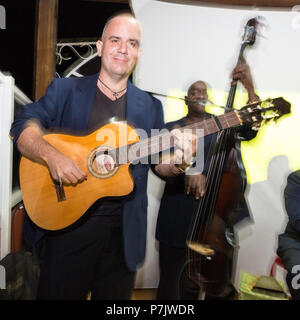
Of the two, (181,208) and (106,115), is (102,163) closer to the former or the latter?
(106,115)

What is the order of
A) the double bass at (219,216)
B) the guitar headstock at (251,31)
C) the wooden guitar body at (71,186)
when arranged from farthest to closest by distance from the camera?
the guitar headstock at (251,31) < the double bass at (219,216) < the wooden guitar body at (71,186)

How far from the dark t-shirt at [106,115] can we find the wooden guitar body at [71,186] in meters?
0.09

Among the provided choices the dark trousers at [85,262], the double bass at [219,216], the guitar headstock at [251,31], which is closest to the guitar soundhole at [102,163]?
the dark trousers at [85,262]

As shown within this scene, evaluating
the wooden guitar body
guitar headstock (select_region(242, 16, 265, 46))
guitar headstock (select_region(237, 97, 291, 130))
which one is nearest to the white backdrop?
guitar headstock (select_region(242, 16, 265, 46))

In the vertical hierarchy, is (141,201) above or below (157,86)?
below

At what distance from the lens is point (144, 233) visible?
5.98 feet

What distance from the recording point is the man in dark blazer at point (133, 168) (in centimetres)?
171

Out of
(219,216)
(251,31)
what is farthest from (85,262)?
(251,31)

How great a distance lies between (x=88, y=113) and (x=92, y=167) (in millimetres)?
322

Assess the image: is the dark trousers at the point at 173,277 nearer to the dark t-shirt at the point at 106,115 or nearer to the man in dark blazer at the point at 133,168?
the man in dark blazer at the point at 133,168

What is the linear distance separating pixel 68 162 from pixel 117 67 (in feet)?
1.98

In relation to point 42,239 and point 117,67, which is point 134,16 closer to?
point 117,67

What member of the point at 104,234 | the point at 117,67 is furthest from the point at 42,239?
the point at 117,67

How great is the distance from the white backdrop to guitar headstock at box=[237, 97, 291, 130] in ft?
0.44
